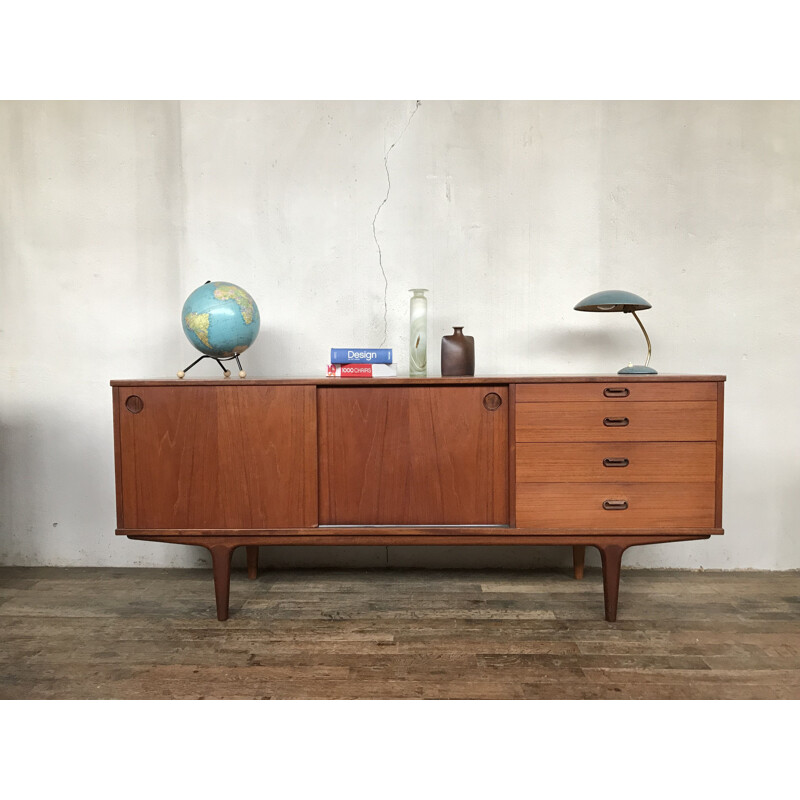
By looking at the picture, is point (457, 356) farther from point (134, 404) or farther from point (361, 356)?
point (134, 404)

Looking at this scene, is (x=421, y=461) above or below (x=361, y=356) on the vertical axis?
below

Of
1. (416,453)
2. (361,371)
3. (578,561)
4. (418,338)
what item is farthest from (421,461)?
(578,561)

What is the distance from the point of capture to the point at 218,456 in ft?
6.38

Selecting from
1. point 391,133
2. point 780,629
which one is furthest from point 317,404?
point 780,629

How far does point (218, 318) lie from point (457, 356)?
905 millimetres

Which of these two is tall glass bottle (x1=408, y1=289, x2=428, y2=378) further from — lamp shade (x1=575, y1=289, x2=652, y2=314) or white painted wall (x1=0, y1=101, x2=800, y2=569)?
lamp shade (x1=575, y1=289, x2=652, y2=314)

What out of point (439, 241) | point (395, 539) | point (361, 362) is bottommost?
point (395, 539)

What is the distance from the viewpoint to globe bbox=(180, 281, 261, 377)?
2.02m

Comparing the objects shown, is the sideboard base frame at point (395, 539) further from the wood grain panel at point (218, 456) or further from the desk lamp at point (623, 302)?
the desk lamp at point (623, 302)

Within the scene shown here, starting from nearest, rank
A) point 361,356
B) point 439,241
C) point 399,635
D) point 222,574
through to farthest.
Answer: point 399,635 → point 222,574 → point 361,356 → point 439,241

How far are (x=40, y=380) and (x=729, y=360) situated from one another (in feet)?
10.7

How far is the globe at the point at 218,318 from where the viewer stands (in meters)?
2.02

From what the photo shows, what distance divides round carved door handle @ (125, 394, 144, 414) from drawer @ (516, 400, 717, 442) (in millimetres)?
1327

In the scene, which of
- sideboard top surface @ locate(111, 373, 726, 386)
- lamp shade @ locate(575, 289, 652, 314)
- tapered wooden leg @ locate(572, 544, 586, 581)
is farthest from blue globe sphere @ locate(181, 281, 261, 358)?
tapered wooden leg @ locate(572, 544, 586, 581)
